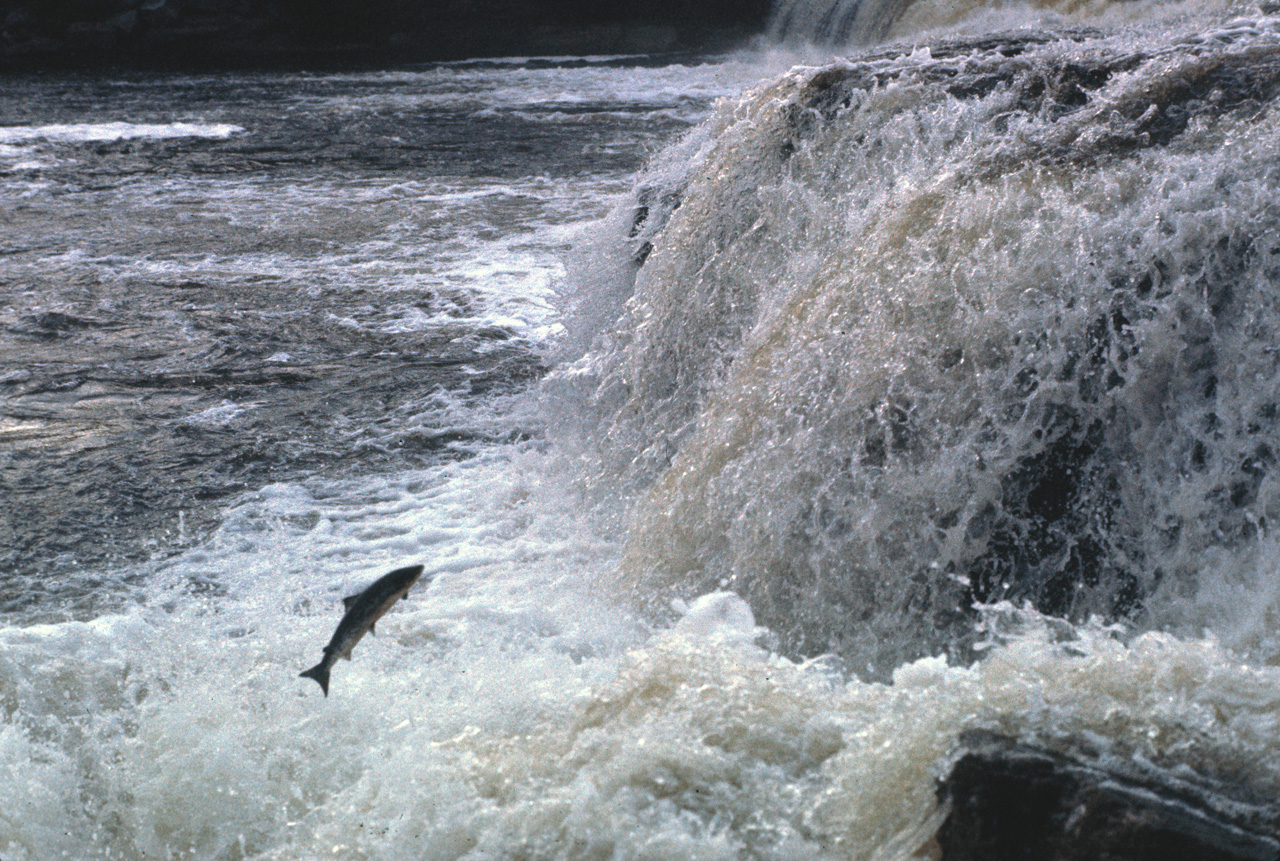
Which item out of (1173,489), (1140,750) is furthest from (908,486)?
(1140,750)

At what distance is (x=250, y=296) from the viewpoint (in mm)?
6828

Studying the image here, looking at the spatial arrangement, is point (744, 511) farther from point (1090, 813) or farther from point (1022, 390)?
point (1090, 813)

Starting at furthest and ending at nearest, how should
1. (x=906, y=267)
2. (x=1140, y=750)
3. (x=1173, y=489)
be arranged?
1. (x=906, y=267)
2. (x=1173, y=489)
3. (x=1140, y=750)

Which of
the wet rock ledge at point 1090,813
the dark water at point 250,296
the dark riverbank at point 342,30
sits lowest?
the dark water at point 250,296

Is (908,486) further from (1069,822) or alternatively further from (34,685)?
(34,685)

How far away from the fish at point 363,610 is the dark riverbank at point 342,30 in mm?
19699

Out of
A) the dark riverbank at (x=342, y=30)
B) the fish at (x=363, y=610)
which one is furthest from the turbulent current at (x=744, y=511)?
the dark riverbank at (x=342, y=30)

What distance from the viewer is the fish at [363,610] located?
2186mm

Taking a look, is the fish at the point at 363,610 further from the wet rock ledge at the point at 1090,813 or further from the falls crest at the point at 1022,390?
the falls crest at the point at 1022,390

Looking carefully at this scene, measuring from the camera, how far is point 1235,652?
8.51 ft

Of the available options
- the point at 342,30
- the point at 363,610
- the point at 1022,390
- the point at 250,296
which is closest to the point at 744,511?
the point at 1022,390

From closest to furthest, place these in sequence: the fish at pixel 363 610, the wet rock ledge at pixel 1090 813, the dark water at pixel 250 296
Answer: the wet rock ledge at pixel 1090 813, the fish at pixel 363 610, the dark water at pixel 250 296

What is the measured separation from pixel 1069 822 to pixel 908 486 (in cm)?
131

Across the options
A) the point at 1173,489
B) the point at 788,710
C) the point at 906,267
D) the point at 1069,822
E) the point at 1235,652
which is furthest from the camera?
the point at 906,267
